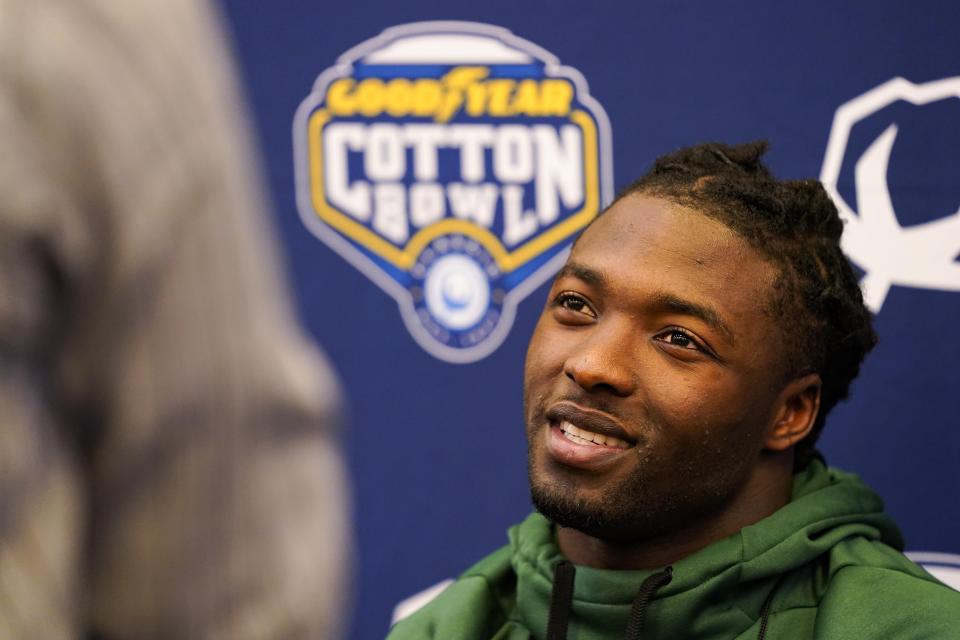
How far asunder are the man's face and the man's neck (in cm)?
1

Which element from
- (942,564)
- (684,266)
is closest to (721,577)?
(684,266)

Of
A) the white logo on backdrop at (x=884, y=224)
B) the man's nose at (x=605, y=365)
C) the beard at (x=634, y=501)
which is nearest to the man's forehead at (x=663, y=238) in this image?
the man's nose at (x=605, y=365)

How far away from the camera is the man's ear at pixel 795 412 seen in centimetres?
157

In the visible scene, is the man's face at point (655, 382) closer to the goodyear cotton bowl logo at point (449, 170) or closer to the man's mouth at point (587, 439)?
the man's mouth at point (587, 439)

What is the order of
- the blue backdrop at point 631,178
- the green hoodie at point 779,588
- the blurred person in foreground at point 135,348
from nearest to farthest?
1. the blurred person in foreground at point 135,348
2. the green hoodie at point 779,588
3. the blue backdrop at point 631,178

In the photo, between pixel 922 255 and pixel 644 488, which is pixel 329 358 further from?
pixel 922 255

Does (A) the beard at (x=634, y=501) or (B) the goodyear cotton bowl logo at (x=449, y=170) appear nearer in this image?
(A) the beard at (x=634, y=501)

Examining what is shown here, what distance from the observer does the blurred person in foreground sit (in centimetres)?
41

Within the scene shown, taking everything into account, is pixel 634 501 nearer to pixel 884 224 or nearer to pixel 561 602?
pixel 561 602

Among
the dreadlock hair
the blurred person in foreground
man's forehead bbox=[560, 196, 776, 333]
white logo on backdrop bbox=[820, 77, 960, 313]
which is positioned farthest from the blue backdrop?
the blurred person in foreground

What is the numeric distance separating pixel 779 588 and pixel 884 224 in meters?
0.66

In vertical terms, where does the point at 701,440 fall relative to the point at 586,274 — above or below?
below

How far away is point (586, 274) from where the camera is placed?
5.15 ft

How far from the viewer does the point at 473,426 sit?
1.94m
